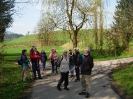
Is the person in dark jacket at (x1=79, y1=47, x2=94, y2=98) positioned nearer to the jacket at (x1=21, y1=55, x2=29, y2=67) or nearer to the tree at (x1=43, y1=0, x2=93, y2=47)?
the jacket at (x1=21, y1=55, x2=29, y2=67)

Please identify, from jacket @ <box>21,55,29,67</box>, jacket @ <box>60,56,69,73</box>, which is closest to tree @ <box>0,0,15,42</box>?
jacket @ <box>21,55,29,67</box>

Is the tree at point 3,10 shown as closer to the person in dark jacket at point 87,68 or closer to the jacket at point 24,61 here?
the jacket at point 24,61

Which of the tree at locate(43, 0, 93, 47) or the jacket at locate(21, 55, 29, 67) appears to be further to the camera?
the tree at locate(43, 0, 93, 47)

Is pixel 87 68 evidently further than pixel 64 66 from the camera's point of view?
No

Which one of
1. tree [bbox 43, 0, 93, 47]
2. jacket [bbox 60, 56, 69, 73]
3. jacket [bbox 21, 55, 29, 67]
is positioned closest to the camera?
jacket [bbox 60, 56, 69, 73]

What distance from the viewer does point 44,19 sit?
23.4 m

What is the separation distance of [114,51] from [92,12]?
570 inches

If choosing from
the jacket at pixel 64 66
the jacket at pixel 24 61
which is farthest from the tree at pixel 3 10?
the jacket at pixel 64 66

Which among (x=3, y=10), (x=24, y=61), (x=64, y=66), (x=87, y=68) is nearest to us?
(x=87, y=68)

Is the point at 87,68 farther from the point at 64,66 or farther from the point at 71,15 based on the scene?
the point at 71,15

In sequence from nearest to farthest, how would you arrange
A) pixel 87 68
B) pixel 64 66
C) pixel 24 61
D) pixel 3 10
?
pixel 87 68 < pixel 64 66 < pixel 24 61 < pixel 3 10

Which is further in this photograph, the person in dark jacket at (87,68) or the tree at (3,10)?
the tree at (3,10)

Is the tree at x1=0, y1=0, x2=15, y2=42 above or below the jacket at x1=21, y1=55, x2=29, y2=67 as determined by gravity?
above

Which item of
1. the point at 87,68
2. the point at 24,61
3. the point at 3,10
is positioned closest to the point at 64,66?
the point at 87,68
